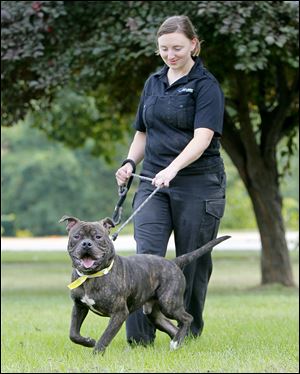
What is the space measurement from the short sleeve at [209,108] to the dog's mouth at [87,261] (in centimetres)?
139

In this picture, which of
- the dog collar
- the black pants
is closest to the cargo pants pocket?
the black pants

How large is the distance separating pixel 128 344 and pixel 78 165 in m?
38.7

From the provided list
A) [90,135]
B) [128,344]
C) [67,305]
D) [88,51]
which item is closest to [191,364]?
[128,344]

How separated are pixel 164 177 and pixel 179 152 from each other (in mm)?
444

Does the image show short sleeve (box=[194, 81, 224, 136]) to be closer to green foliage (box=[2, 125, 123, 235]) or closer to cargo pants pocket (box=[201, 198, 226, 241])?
cargo pants pocket (box=[201, 198, 226, 241])

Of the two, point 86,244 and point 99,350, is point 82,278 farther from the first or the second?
point 99,350

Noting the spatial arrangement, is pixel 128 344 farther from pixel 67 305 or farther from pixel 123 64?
pixel 123 64

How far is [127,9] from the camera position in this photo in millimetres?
14641

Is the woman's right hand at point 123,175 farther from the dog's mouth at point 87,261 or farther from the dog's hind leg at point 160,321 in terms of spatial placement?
the dog's mouth at point 87,261

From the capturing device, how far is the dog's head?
6688 mm

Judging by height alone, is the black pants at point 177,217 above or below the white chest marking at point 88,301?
above

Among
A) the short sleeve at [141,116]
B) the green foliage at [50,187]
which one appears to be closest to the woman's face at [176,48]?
the short sleeve at [141,116]

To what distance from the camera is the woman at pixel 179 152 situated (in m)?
7.54

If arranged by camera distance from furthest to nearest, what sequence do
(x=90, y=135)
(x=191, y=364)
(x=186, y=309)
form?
1. (x=90, y=135)
2. (x=186, y=309)
3. (x=191, y=364)
